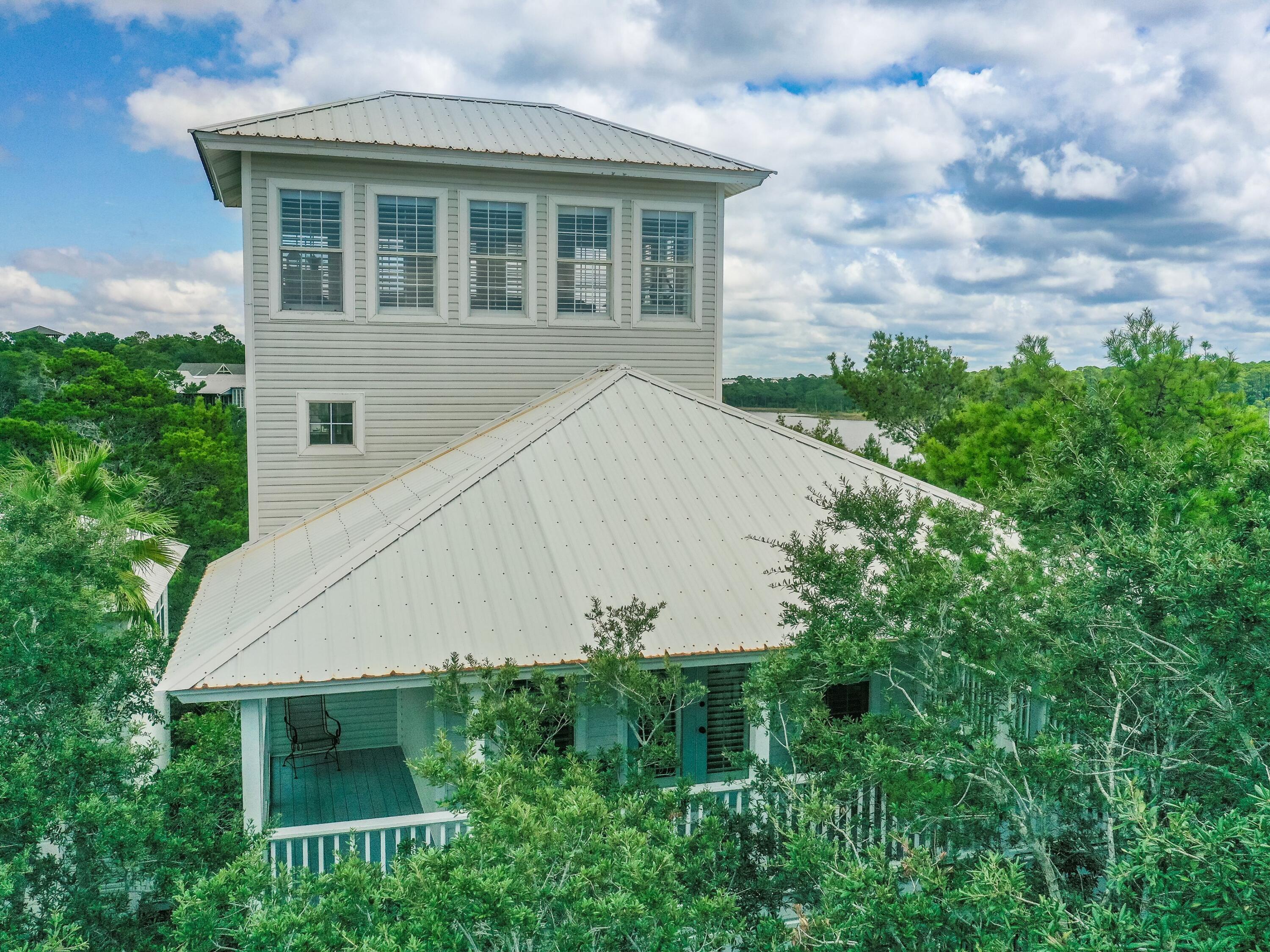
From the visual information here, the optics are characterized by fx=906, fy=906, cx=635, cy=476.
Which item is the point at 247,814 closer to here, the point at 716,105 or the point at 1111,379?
the point at 1111,379

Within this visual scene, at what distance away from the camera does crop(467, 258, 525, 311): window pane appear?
15.2 meters

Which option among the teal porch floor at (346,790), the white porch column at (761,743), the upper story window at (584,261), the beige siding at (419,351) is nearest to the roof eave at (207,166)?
the beige siding at (419,351)

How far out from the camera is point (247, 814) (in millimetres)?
7785

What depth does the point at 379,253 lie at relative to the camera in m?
14.7

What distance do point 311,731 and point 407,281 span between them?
726 centimetres

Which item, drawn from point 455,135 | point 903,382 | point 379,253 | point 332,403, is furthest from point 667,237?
point 903,382

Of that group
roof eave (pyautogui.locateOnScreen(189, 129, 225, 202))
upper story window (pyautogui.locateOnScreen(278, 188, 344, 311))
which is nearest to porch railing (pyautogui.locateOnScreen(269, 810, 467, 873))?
upper story window (pyautogui.locateOnScreen(278, 188, 344, 311))

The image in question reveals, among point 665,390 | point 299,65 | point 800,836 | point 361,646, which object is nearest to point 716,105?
point 299,65

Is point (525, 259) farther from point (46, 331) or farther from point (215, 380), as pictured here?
point (46, 331)

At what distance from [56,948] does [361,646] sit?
3.44 metres

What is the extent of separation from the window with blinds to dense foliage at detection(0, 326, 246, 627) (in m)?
21.2

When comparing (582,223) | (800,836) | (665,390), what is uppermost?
(582,223)

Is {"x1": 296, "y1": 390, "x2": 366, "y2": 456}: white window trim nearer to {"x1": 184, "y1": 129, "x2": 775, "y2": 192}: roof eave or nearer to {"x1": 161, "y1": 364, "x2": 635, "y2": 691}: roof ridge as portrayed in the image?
{"x1": 161, "y1": 364, "x2": 635, "y2": 691}: roof ridge

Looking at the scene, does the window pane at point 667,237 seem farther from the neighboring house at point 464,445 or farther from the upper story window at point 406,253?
the upper story window at point 406,253
